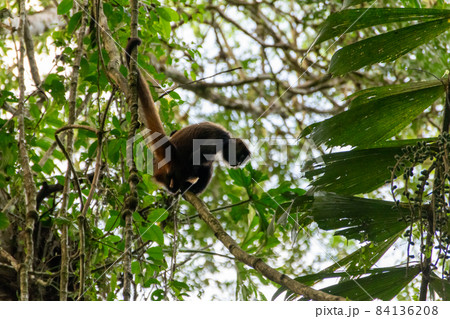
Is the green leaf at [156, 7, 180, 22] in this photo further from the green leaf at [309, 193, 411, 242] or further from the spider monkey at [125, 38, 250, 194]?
the green leaf at [309, 193, 411, 242]

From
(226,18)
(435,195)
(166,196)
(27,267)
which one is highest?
(226,18)

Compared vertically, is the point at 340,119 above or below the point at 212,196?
below

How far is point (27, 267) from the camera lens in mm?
2361

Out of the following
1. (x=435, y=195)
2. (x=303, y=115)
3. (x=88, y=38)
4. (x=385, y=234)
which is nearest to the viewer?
(x=435, y=195)

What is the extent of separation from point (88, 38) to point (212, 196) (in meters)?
3.80

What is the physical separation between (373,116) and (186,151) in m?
1.80

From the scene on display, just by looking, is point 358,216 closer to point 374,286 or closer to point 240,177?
point 374,286

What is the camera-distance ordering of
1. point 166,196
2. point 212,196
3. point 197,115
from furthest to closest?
1. point 197,115
2. point 212,196
3. point 166,196

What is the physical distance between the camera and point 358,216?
2076 mm

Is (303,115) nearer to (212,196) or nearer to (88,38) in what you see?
(212,196)

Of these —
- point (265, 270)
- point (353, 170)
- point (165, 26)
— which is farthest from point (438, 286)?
point (165, 26)

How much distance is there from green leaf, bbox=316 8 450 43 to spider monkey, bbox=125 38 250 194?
142 cm

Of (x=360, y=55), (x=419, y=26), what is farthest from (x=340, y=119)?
(x=419, y=26)

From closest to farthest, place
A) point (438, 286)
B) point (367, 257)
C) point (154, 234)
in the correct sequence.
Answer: point (438, 286), point (367, 257), point (154, 234)
